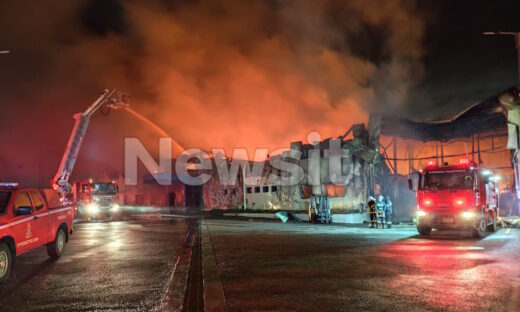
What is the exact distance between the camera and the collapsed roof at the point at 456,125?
22.8 metres

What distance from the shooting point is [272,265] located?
912cm

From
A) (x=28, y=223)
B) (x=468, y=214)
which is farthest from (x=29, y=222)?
(x=468, y=214)

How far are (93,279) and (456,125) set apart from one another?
23.5m

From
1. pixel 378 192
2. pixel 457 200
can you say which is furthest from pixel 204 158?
pixel 457 200

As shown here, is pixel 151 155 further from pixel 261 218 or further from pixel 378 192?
pixel 378 192

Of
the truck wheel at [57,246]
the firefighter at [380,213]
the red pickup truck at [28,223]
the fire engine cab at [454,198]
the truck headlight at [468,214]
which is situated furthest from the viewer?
the firefighter at [380,213]

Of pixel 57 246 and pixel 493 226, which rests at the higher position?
pixel 57 246

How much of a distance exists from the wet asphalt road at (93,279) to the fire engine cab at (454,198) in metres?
8.91

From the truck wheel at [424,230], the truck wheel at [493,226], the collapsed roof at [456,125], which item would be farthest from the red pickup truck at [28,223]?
the collapsed roof at [456,125]

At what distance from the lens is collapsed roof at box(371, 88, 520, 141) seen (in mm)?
22753

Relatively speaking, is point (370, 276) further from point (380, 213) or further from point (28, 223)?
point (380, 213)

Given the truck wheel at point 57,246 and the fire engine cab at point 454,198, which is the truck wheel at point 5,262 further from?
the fire engine cab at point 454,198

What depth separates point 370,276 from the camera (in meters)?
7.82

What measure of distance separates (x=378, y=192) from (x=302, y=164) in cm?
531
